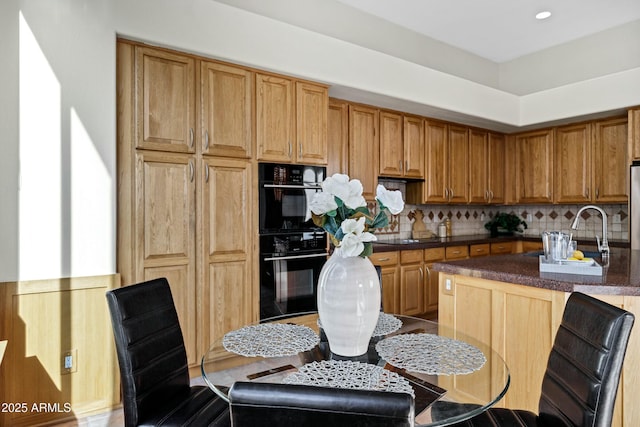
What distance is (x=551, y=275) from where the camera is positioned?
2.04 metres

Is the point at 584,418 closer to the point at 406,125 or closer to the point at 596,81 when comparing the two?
the point at 406,125

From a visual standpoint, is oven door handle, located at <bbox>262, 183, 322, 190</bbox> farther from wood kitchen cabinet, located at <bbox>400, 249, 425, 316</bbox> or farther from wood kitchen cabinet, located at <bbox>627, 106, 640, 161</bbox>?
wood kitchen cabinet, located at <bbox>627, 106, 640, 161</bbox>

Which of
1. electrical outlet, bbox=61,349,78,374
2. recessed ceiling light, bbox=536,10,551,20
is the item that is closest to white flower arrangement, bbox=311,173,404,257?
electrical outlet, bbox=61,349,78,374

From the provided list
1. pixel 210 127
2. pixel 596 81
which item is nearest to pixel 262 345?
pixel 210 127

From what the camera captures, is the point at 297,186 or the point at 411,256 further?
the point at 411,256

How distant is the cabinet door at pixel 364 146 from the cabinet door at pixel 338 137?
0.06 metres

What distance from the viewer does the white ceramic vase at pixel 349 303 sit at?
4.24 ft

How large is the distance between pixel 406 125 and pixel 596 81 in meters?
2.03

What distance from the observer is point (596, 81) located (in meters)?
4.11

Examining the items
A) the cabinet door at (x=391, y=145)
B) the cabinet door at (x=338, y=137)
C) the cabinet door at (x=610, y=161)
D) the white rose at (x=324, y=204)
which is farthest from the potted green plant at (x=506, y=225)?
the white rose at (x=324, y=204)

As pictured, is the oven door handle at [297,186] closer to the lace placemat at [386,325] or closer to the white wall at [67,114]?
the white wall at [67,114]

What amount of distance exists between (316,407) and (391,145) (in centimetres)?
368

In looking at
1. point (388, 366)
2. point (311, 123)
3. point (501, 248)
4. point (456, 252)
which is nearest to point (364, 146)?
point (311, 123)

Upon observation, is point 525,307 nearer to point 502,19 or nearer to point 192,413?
point 192,413
